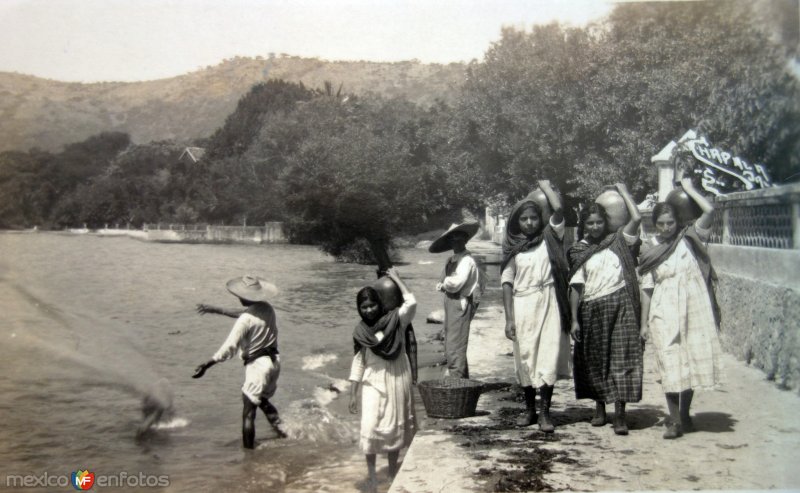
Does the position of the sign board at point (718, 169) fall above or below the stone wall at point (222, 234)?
above

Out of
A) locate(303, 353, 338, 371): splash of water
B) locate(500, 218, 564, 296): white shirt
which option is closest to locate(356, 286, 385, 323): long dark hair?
locate(500, 218, 564, 296): white shirt

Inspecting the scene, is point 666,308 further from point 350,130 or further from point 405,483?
point 350,130

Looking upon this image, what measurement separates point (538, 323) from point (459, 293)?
1.39 m

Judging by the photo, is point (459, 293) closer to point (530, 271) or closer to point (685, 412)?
point (530, 271)

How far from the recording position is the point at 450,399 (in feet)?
16.3

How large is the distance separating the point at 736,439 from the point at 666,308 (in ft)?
2.87

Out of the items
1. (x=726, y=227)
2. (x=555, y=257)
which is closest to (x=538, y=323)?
(x=555, y=257)

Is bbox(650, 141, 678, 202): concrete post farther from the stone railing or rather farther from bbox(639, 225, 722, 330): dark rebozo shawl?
bbox(639, 225, 722, 330): dark rebozo shawl

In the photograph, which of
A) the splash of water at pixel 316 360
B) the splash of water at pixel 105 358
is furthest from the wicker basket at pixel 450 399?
the splash of water at pixel 316 360

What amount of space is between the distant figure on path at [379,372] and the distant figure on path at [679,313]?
5.06 feet

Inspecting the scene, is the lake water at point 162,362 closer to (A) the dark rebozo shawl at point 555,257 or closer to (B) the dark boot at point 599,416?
(B) the dark boot at point 599,416

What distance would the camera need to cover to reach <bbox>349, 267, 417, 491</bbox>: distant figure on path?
4234 millimetres

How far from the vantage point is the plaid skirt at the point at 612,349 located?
4.36m

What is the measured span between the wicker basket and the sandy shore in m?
0.06
